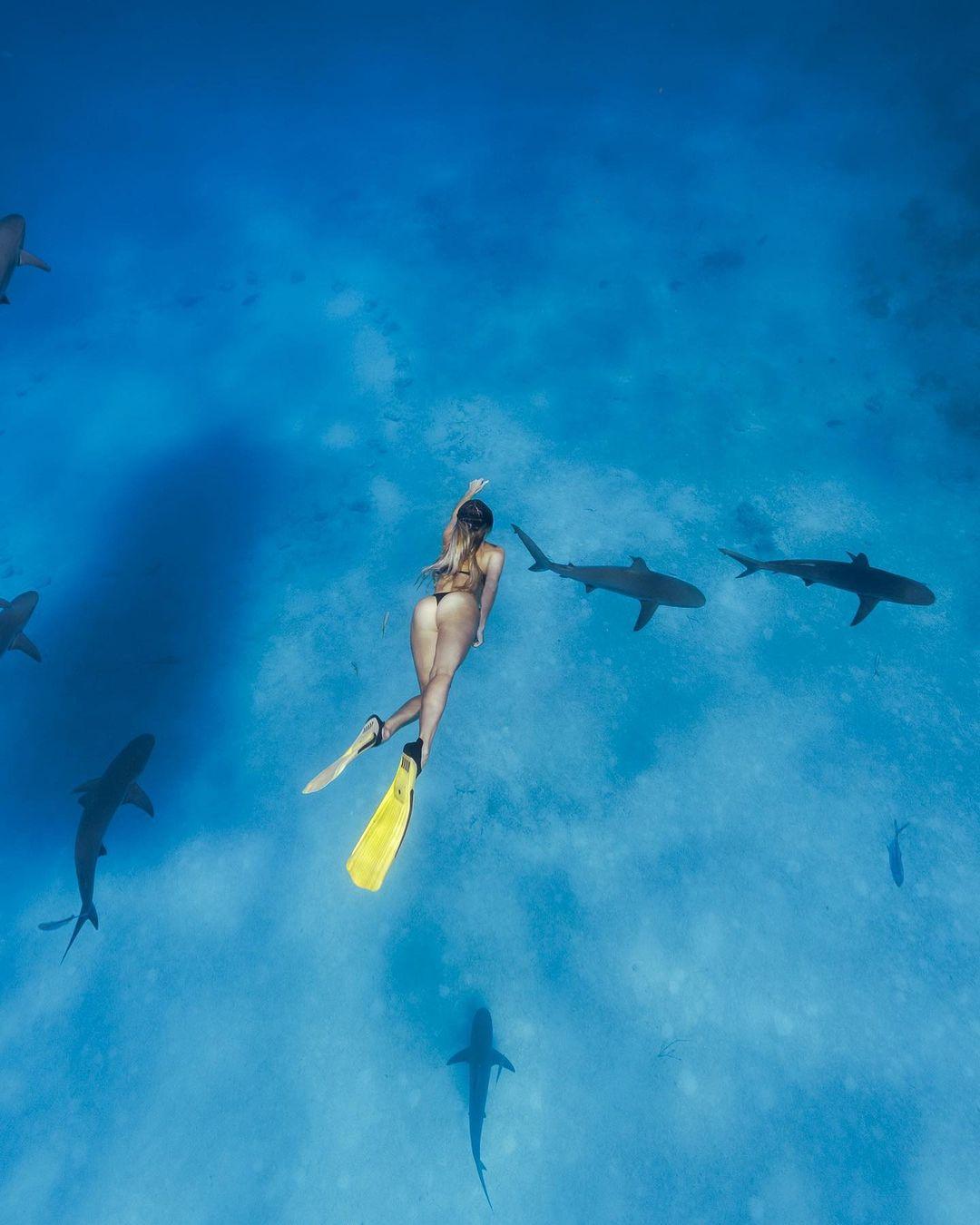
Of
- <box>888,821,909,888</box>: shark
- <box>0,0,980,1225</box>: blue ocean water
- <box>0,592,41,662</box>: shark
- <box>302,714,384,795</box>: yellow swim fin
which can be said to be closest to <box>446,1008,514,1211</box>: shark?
<box>0,0,980,1225</box>: blue ocean water

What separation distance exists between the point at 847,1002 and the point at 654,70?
83.9ft

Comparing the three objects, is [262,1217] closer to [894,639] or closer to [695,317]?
[894,639]

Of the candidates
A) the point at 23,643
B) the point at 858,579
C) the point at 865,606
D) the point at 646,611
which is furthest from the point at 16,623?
the point at 865,606

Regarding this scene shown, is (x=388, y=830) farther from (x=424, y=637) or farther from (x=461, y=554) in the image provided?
(x=461, y=554)

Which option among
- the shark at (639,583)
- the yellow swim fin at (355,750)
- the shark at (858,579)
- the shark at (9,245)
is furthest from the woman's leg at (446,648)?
the shark at (9,245)

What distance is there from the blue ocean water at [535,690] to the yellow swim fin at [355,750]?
2000 millimetres

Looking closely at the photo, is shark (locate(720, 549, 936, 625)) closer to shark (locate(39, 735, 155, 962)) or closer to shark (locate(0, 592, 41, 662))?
shark (locate(39, 735, 155, 962))

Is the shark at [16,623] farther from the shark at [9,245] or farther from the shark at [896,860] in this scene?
the shark at [896,860]

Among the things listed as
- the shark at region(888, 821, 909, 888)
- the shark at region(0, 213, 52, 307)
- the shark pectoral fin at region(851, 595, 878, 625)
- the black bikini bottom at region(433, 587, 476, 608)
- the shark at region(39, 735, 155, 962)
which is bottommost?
the shark at region(888, 821, 909, 888)

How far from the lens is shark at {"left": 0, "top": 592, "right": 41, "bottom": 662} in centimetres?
782

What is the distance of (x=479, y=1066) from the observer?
6.08m

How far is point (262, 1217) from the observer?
6105 mm

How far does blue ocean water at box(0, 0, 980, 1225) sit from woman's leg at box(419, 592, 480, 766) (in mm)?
2551

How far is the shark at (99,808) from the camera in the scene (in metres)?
5.94
